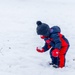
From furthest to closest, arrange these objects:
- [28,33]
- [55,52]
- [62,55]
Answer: [28,33]
[62,55]
[55,52]

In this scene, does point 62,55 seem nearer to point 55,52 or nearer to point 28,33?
point 55,52

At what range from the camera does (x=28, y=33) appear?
35.4ft

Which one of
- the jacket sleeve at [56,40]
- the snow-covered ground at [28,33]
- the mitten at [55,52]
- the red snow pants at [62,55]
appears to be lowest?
the snow-covered ground at [28,33]

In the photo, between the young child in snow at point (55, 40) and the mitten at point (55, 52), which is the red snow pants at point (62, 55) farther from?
the mitten at point (55, 52)

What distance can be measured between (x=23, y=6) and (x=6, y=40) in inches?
268

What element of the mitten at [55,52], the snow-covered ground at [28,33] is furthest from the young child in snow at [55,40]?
the snow-covered ground at [28,33]

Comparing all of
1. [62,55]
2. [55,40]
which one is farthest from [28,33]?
[55,40]

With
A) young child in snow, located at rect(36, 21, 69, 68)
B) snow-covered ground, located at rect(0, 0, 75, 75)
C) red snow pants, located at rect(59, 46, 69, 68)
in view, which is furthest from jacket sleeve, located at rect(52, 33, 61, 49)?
snow-covered ground, located at rect(0, 0, 75, 75)

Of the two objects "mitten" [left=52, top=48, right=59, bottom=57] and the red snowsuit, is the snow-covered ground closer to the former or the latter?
the red snowsuit

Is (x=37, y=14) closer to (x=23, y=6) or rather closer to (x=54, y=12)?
(x=54, y=12)

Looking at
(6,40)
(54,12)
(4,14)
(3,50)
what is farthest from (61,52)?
(54,12)

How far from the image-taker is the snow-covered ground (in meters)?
7.38

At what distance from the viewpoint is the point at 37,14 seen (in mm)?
14297

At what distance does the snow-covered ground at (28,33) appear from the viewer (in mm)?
7375
